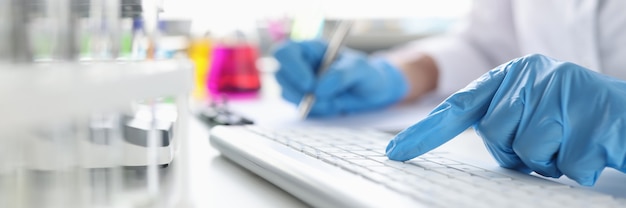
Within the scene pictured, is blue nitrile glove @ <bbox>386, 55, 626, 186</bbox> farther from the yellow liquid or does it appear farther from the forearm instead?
the yellow liquid

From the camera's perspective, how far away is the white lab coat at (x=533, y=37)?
3.63 feet

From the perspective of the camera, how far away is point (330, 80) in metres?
1.17

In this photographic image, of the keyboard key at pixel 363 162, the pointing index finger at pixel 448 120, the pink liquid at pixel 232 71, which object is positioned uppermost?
the pointing index finger at pixel 448 120

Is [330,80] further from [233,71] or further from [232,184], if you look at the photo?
[232,184]

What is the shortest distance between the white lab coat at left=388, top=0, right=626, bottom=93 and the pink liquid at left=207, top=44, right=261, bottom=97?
36cm

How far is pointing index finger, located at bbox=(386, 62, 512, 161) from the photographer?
1.95ft

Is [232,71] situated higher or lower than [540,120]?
lower

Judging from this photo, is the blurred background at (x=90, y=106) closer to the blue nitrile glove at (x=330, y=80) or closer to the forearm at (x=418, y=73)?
the blue nitrile glove at (x=330, y=80)

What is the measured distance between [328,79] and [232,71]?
425 millimetres

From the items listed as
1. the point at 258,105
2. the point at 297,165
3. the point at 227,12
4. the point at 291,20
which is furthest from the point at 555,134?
the point at 291,20

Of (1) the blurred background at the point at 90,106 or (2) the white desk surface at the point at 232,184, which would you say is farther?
(2) the white desk surface at the point at 232,184

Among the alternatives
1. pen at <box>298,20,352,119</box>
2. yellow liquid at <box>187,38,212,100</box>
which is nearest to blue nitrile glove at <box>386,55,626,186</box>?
pen at <box>298,20,352,119</box>

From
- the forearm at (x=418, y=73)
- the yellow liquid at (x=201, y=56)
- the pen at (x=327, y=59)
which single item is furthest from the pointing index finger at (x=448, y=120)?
the yellow liquid at (x=201, y=56)

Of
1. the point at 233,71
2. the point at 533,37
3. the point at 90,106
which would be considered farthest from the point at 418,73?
the point at 90,106
